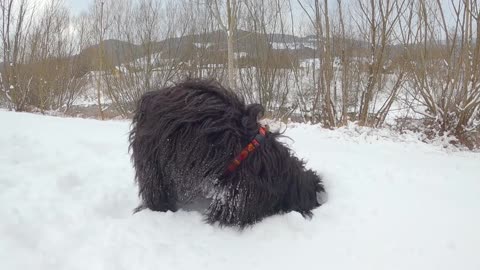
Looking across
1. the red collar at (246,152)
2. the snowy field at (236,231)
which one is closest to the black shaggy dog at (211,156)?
the red collar at (246,152)

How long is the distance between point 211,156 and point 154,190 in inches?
18.8

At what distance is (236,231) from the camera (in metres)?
2.11

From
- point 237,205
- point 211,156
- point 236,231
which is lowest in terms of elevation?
point 236,231

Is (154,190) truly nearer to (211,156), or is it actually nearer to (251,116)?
(211,156)

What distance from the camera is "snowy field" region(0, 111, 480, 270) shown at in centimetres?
170

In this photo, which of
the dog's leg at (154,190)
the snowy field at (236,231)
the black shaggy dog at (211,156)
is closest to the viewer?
the snowy field at (236,231)

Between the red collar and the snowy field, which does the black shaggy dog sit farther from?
the snowy field

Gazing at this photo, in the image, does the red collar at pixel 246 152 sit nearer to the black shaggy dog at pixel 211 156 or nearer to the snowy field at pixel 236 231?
the black shaggy dog at pixel 211 156

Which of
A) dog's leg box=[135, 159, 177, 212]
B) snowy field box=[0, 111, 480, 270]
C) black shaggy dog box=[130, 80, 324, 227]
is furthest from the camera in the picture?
dog's leg box=[135, 159, 177, 212]

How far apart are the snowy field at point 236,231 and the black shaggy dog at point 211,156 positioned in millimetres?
144

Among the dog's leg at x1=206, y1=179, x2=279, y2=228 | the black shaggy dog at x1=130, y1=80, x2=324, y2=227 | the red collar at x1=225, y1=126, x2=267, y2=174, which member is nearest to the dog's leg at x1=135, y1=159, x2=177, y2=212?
the black shaggy dog at x1=130, y1=80, x2=324, y2=227

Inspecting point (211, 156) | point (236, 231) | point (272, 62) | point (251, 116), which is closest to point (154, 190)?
point (211, 156)

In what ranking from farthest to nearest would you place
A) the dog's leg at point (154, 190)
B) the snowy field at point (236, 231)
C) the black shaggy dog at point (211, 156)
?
1. the dog's leg at point (154, 190)
2. the black shaggy dog at point (211, 156)
3. the snowy field at point (236, 231)

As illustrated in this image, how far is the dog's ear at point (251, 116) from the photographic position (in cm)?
221
